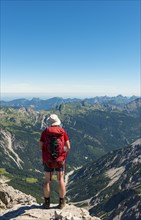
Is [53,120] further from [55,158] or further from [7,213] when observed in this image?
[7,213]

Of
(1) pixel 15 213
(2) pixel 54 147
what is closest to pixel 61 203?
(1) pixel 15 213

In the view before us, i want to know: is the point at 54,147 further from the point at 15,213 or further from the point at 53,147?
the point at 15,213

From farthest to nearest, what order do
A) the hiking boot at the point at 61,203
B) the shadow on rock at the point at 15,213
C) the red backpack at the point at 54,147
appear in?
the hiking boot at the point at 61,203, the shadow on rock at the point at 15,213, the red backpack at the point at 54,147

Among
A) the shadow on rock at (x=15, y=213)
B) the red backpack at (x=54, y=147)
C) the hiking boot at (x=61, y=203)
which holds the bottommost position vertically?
the shadow on rock at (x=15, y=213)

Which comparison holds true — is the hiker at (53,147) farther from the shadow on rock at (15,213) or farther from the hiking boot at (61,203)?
the shadow on rock at (15,213)

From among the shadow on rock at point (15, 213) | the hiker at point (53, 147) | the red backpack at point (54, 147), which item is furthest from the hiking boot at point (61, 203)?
the red backpack at point (54, 147)

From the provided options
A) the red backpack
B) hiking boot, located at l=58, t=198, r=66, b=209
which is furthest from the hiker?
hiking boot, located at l=58, t=198, r=66, b=209

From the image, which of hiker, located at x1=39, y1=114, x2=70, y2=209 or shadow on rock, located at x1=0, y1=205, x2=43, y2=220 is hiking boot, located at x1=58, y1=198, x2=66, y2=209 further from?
shadow on rock, located at x1=0, y1=205, x2=43, y2=220

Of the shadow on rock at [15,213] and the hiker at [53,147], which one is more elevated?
the hiker at [53,147]
